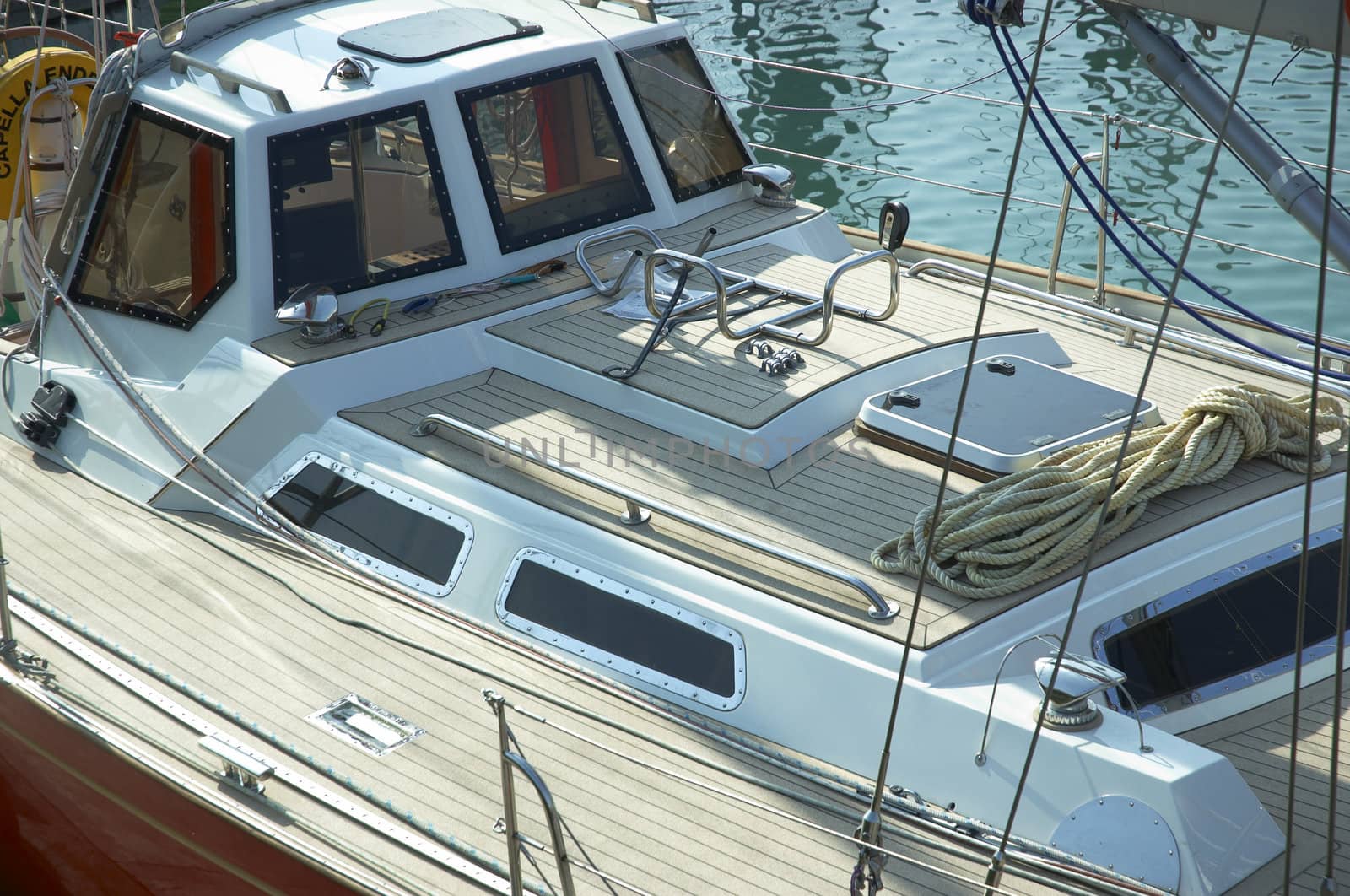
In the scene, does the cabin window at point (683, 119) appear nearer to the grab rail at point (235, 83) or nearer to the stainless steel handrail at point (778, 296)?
the stainless steel handrail at point (778, 296)

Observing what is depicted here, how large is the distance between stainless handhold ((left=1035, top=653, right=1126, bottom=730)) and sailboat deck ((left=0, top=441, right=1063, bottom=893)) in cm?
47

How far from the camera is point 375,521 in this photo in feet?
15.4

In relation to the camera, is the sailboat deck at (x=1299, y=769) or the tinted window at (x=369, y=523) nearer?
the sailboat deck at (x=1299, y=769)

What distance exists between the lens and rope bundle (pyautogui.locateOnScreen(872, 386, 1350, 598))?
4.02 metres

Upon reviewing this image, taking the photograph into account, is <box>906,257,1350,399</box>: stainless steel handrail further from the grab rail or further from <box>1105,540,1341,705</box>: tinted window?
the grab rail

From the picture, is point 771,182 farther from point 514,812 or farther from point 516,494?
point 514,812

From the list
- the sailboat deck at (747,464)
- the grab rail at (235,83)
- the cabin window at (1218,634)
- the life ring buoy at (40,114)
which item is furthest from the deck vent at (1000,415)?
the life ring buoy at (40,114)

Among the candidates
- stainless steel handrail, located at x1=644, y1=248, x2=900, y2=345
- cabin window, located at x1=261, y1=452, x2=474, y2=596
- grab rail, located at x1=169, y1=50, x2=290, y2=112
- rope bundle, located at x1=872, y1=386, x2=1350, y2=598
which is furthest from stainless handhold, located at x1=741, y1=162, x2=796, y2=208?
cabin window, located at x1=261, y1=452, x2=474, y2=596

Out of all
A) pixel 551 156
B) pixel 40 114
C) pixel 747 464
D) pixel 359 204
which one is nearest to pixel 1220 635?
pixel 747 464

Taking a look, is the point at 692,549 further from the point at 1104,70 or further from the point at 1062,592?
the point at 1104,70

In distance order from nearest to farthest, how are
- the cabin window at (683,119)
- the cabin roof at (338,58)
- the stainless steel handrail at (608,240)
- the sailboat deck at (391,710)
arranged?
the sailboat deck at (391,710), the cabin roof at (338,58), the stainless steel handrail at (608,240), the cabin window at (683,119)

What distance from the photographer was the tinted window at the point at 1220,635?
160 inches

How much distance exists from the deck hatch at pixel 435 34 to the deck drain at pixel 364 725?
2.83 metres

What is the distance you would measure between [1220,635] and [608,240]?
3079 mm
